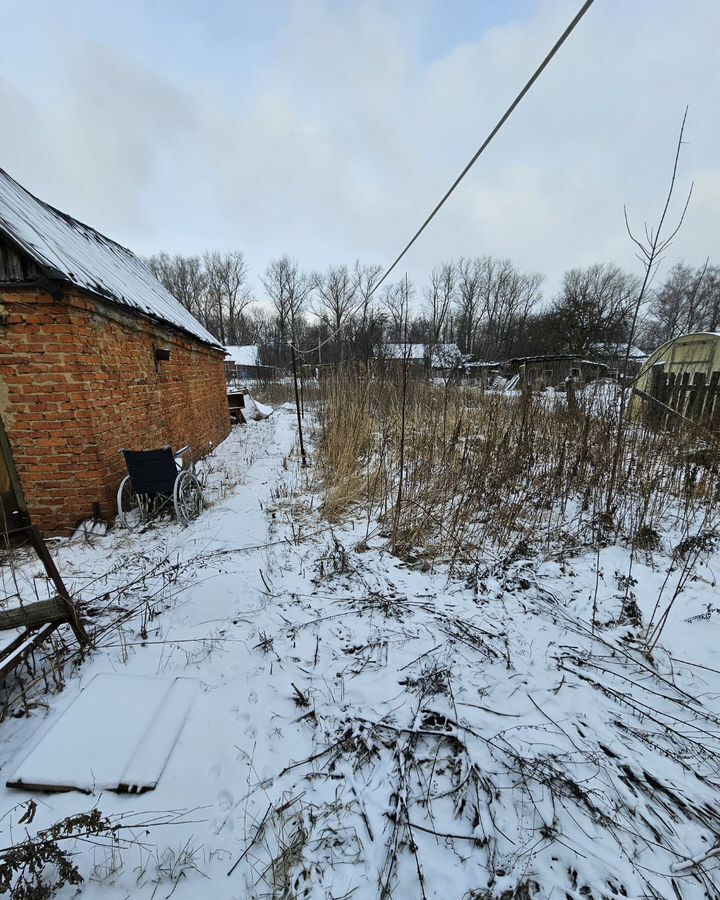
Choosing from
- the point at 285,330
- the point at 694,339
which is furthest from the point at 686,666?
the point at 285,330

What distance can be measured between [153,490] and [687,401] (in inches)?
317

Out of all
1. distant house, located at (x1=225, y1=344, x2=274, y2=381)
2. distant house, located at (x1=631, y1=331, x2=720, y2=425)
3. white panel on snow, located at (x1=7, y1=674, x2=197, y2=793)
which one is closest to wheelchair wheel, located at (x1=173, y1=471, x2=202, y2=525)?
white panel on snow, located at (x1=7, y1=674, x2=197, y2=793)

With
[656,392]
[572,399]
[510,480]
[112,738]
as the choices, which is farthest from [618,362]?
[112,738]

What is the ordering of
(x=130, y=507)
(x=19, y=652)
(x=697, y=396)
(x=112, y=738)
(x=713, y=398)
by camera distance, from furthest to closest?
(x=697, y=396), (x=713, y=398), (x=130, y=507), (x=19, y=652), (x=112, y=738)

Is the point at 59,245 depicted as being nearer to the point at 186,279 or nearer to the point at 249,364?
the point at 249,364

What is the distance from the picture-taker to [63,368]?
313cm

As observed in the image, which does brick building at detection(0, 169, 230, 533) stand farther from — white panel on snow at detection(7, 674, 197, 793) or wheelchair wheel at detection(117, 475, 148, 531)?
white panel on snow at detection(7, 674, 197, 793)

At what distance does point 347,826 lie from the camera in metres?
1.20

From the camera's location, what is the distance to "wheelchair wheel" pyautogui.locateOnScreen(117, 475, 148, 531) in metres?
3.45

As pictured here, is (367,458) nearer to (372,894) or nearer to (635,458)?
(635,458)

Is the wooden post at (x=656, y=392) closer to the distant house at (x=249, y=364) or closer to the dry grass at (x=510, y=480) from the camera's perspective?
the dry grass at (x=510, y=480)

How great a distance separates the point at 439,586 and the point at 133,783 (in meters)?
1.99

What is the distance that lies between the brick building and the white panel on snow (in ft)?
7.62

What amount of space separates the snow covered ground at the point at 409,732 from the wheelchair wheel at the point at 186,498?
828 mm
